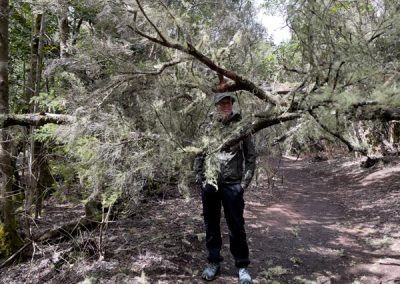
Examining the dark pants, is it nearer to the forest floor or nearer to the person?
the person

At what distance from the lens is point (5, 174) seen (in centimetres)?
566

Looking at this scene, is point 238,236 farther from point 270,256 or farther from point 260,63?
point 260,63

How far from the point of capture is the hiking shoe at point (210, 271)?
4.48 metres

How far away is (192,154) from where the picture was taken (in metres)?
3.76

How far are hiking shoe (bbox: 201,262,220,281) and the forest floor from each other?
8 centimetres

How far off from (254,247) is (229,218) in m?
2.08

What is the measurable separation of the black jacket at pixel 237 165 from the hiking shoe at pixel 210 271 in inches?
43.1

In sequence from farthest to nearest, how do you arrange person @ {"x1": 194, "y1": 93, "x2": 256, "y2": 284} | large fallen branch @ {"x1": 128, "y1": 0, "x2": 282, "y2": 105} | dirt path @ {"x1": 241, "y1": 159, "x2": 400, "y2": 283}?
dirt path @ {"x1": 241, "y1": 159, "x2": 400, "y2": 283} < person @ {"x1": 194, "y1": 93, "x2": 256, "y2": 284} < large fallen branch @ {"x1": 128, "y1": 0, "x2": 282, "y2": 105}

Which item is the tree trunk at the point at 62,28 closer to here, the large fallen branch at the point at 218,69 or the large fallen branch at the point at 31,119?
the large fallen branch at the point at 31,119

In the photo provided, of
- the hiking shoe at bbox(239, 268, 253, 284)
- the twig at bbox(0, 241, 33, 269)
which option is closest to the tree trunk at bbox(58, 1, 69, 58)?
the twig at bbox(0, 241, 33, 269)

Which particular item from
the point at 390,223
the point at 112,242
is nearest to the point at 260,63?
the point at 112,242

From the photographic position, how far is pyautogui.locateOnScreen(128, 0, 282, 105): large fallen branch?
3640 millimetres

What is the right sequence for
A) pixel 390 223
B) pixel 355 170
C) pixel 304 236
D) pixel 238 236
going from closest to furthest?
pixel 238 236, pixel 304 236, pixel 390 223, pixel 355 170

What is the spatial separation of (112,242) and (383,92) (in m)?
4.45
